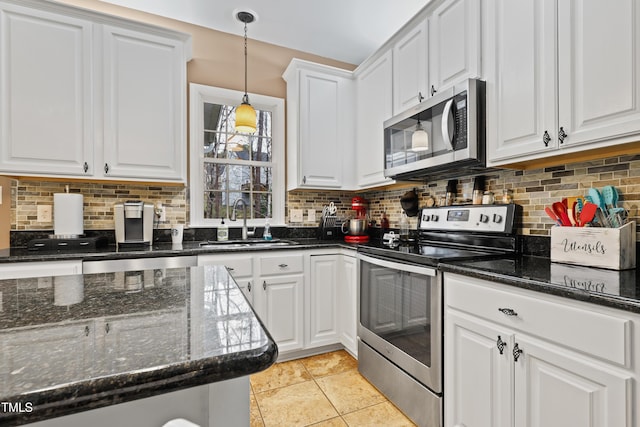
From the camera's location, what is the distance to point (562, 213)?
1460 mm

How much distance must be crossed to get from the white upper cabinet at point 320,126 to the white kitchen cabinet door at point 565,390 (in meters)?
2.02

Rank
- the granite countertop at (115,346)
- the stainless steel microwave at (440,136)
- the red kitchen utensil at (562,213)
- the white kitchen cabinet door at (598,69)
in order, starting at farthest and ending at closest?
the stainless steel microwave at (440,136)
the red kitchen utensil at (562,213)
the white kitchen cabinet door at (598,69)
the granite countertop at (115,346)

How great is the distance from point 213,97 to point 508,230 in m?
2.61

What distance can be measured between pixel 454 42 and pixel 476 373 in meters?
1.81

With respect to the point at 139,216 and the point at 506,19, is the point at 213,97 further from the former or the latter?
the point at 506,19

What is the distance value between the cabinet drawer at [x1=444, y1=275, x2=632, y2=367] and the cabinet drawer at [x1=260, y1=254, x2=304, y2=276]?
129cm

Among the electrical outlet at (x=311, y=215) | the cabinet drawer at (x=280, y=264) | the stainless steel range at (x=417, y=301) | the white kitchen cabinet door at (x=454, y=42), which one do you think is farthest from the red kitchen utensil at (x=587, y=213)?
the electrical outlet at (x=311, y=215)

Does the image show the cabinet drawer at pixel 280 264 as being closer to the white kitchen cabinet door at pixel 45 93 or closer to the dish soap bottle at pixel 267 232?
the dish soap bottle at pixel 267 232

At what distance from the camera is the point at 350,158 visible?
2996 millimetres

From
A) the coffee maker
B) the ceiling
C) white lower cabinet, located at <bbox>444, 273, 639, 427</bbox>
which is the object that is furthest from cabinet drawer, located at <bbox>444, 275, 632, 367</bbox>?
the ceiling

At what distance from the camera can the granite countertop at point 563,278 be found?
94cm

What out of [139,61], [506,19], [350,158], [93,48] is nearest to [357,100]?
[350,158]

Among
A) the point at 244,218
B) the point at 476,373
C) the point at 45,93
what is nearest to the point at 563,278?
the point at 476,373

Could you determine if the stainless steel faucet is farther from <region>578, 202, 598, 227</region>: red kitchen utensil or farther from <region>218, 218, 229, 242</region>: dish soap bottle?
<region>578, 202, 598, 227</region>: red kitchen utensil
